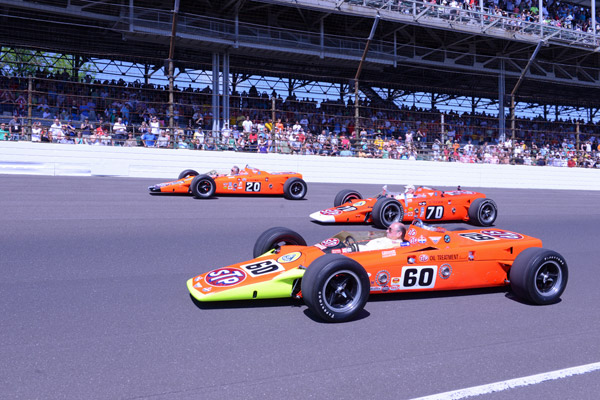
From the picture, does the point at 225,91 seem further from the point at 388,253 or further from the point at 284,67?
the point at 388,253

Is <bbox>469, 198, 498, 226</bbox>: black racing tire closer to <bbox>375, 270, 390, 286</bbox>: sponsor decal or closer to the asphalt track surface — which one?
the asphalt track surface

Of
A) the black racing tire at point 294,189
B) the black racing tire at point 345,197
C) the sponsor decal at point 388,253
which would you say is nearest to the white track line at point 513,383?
the sponsor decal at point 388,253

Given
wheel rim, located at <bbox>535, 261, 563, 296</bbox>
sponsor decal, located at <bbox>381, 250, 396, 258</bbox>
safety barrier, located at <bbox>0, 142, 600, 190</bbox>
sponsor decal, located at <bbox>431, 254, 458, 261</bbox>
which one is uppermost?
safety barrier, located at <bbox>0, 142, 600, 190</bbox>

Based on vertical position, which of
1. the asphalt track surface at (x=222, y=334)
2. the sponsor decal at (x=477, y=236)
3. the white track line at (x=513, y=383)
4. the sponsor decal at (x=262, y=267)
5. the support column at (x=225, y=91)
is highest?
the support column at (x=225, y=91)

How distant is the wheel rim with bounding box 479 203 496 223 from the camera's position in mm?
9930

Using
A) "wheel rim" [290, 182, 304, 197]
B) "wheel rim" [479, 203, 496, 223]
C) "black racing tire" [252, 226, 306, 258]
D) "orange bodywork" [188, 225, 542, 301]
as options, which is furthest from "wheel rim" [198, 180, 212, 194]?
"orange bodywork" [188, 225, 542, 301]

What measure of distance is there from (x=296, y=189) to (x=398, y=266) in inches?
287

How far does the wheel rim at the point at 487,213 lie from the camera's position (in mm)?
9930

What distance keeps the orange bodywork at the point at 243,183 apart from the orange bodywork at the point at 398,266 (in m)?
6.75

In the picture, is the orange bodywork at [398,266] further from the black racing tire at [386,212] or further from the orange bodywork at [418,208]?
the orange bodywork at [418,208]

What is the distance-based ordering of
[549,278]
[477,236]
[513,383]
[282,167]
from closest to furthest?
1. [513,383]
2. [549,278]
3. [477,236]
4. [282,167]

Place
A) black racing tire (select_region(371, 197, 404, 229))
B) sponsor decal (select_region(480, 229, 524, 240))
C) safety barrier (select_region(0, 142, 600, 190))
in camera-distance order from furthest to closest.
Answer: safety barrier (select_region(0, 142, 600, 190)), black racing tire (select_region(371, 197, 404, 229)), sponsor decal (select_region(480, 229, 524, 240))

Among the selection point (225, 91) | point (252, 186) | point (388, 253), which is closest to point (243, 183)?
point (252, 186)

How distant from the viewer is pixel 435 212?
9.93 metres
